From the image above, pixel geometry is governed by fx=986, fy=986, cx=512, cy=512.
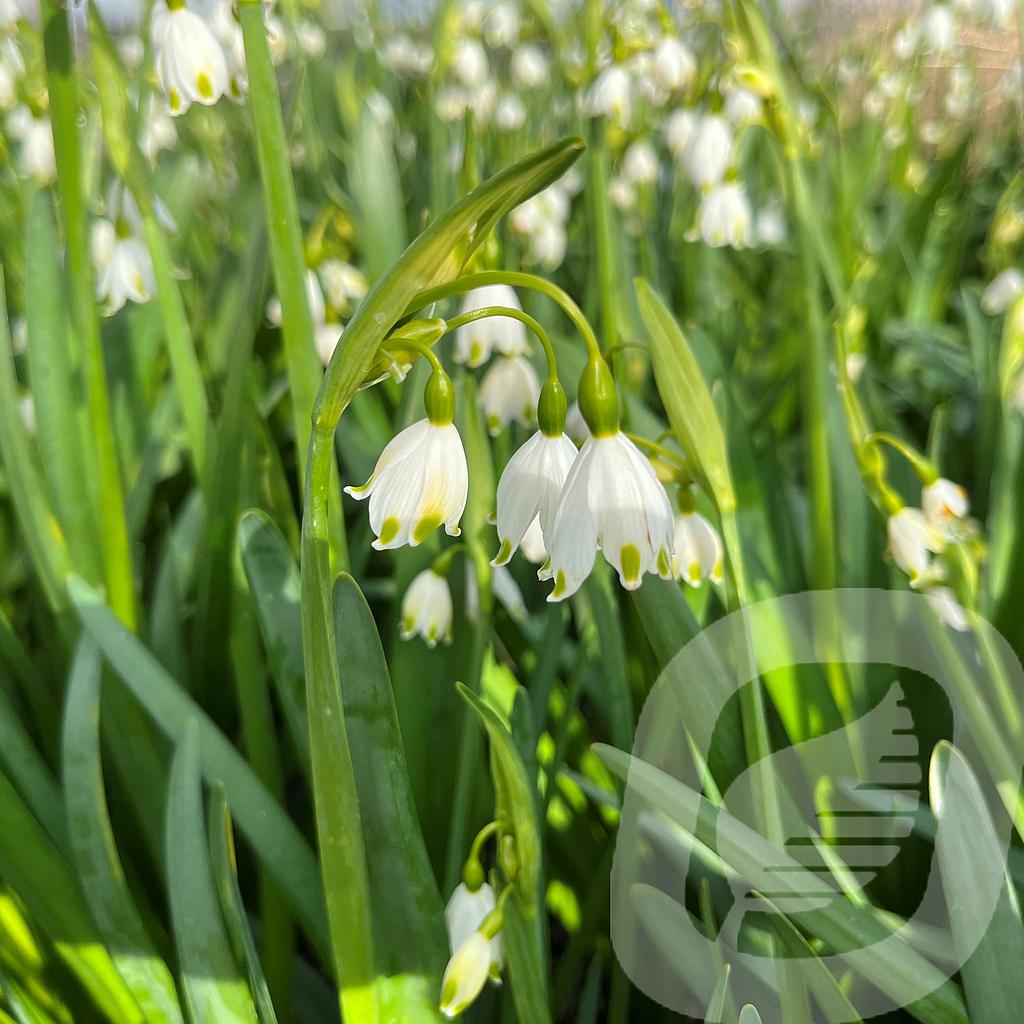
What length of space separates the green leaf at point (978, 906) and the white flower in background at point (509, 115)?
8.20 ft

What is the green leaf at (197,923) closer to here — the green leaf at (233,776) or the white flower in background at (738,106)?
the green leaf at (233,776)

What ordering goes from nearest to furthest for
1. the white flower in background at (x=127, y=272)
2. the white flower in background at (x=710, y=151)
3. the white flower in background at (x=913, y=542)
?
1. the white flower in background at (x=913, y=542)
2. the white flower in background at (x=127, y=272)
3. the white flower in background at (x=710, y=151)

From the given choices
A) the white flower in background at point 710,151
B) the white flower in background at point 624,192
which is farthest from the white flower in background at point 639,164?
the white flower in background at point 710,151

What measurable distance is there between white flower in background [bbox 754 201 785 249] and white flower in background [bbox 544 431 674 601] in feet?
6.53

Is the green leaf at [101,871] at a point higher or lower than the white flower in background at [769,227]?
lower

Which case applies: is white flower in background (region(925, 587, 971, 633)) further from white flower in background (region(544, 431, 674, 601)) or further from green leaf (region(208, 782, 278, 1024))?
green leaf (region(208, 782, 278, 1024))

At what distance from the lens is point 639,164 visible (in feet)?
7.50

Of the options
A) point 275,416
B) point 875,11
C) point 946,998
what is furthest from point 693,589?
point 875,11

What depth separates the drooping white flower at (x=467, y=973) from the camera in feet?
2.31

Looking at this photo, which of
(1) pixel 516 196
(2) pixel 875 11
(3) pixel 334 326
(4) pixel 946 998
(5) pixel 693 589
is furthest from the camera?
(2) pixel 875 11

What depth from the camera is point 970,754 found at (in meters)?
1.01

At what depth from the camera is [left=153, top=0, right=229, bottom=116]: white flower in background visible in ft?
2.95

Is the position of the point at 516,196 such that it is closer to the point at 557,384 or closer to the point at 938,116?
the point at 557,384

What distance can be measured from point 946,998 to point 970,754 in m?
0.38
